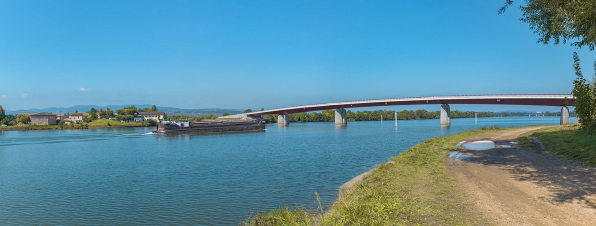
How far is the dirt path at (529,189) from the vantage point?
25.8ft

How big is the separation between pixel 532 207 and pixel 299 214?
244 inches

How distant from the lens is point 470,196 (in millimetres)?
10047

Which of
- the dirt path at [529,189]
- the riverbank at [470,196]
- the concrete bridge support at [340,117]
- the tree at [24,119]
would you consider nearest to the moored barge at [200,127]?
the concrete bridge support at [340,117]

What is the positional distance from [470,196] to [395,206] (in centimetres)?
269

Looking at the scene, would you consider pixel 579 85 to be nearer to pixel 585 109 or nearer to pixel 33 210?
pixel 585 109

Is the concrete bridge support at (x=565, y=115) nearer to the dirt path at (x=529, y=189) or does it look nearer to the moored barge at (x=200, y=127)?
the dirt path at (x=529, y=189)

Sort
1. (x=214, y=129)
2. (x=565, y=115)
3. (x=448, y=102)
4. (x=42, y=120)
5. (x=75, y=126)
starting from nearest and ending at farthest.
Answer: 1. (x=565, y=115)
2. (x=214, y=129)
3. (x=448, y=102)
4. (x=75, y=126)
5. (x=42, y=120)

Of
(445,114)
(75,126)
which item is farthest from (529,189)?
(75,126)

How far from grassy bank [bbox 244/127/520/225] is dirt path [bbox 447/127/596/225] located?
646mm

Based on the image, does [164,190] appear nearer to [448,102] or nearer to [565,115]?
[565,115]

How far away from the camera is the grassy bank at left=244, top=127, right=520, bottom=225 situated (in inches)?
320

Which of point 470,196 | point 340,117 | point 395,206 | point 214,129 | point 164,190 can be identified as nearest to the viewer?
point 395,206

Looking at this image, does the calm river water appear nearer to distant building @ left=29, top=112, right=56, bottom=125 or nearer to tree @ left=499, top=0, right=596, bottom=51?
tree @ left=499, top=0, right=596, bottom=51

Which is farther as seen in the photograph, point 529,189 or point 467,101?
point 467,101
